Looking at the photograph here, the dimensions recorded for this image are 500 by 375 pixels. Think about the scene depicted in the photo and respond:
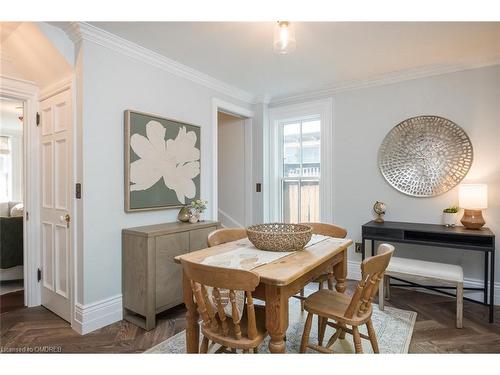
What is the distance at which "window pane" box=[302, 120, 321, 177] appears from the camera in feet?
12.7

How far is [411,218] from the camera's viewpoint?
322cm

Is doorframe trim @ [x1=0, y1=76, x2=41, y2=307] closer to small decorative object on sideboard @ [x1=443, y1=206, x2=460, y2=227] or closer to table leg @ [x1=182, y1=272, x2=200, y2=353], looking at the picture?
table leg @ [x1=182, y1=272, x2=200, y2=353]

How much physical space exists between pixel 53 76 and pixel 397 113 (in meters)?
3.41

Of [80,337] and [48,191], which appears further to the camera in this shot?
[48,191]

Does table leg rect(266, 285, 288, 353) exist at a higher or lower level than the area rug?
higher

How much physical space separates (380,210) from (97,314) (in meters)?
2.92

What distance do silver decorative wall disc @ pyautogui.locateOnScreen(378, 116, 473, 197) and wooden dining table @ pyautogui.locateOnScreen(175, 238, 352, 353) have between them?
5.38 feet

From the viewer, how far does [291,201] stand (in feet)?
13.6

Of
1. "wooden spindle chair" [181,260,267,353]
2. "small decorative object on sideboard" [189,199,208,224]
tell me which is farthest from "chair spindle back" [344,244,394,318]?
"small decorative object on sideboard" [189,199,208,224]

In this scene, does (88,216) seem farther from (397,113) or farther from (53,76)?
(397,113)

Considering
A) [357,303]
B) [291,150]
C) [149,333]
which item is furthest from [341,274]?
[291,150]

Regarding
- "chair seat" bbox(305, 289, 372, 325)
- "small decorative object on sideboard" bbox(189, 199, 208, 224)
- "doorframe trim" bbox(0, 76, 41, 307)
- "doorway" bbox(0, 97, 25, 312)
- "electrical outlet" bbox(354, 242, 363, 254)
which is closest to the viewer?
"chair seat" bbox(305, 289, 372, 325)
